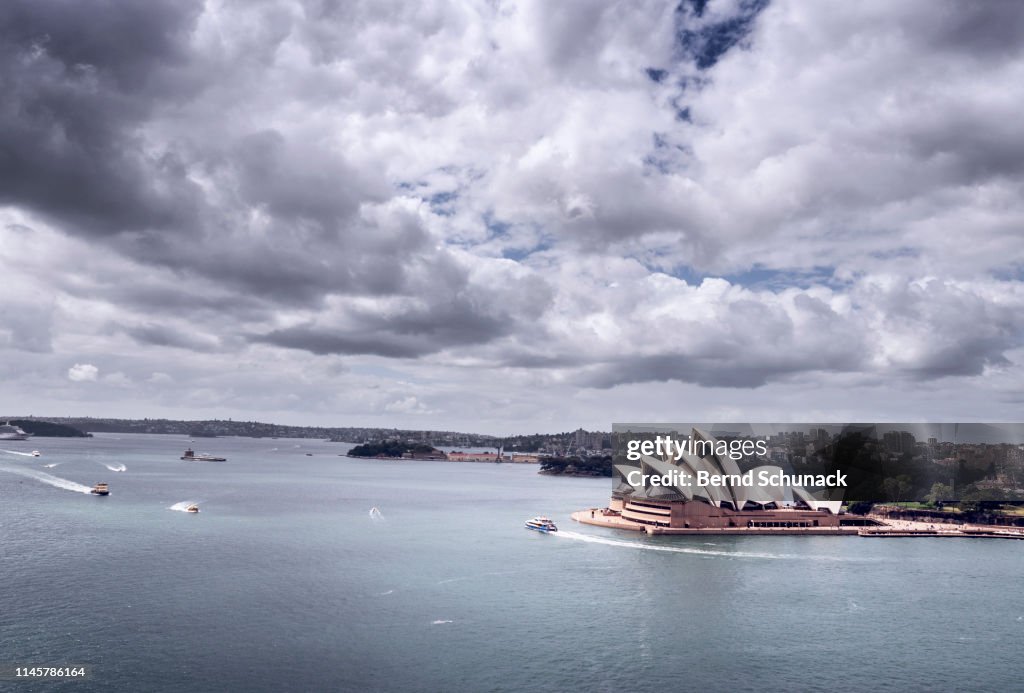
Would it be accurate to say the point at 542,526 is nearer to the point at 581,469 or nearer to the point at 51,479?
the point at 51,479

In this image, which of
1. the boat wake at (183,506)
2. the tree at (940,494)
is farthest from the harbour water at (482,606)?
the tree at (940,494)

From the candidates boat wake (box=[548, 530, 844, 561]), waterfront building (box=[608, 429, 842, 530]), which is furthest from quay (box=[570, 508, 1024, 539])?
boat wake (box=[548, 530, 844, 561])

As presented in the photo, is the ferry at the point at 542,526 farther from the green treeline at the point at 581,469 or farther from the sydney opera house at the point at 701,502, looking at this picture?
the green treeline at the point at 581,469

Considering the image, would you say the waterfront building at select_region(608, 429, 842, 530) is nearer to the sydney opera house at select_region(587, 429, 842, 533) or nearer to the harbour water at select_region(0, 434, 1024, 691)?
the sydney opera house at select_region(587, 429, 842, 533)

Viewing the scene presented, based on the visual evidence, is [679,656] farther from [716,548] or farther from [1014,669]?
[716,548]

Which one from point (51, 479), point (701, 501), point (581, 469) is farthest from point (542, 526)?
point (581, 469)

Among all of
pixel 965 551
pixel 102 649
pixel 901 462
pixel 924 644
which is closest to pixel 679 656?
pixel 924 644
